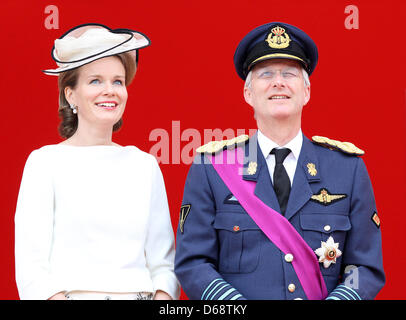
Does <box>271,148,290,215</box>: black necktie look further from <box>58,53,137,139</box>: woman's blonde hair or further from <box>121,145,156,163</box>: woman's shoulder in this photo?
<box>58,53,137,139</box>: woman's blonde hair

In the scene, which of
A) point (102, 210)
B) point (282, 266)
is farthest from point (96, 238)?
point (282, 266)

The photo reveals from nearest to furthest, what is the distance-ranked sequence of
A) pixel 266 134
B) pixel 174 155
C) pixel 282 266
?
pixel 282 266 < pixel 266 134 < pixel 174 155

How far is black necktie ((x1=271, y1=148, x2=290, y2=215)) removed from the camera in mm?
3270

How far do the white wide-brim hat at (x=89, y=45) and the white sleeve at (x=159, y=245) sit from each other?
60 centimetres

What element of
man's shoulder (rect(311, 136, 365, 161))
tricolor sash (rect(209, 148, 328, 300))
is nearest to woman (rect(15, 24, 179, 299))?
tricolor sash (rect(209, 148, 328, 300))

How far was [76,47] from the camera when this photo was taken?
11.2ft

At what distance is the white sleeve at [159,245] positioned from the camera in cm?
340

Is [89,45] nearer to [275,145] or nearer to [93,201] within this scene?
[93,201]

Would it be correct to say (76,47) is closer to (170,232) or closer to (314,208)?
(170,232)

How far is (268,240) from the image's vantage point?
10.5 feet

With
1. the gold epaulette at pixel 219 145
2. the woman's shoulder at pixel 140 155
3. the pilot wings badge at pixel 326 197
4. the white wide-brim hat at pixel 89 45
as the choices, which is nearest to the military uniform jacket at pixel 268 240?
the pilot wings badge at pixel 326 197

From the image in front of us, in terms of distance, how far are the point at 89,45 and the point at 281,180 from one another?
3.46 feet

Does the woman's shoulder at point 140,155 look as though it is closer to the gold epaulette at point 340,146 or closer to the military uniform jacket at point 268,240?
the military uniform jacket at point 268,240
